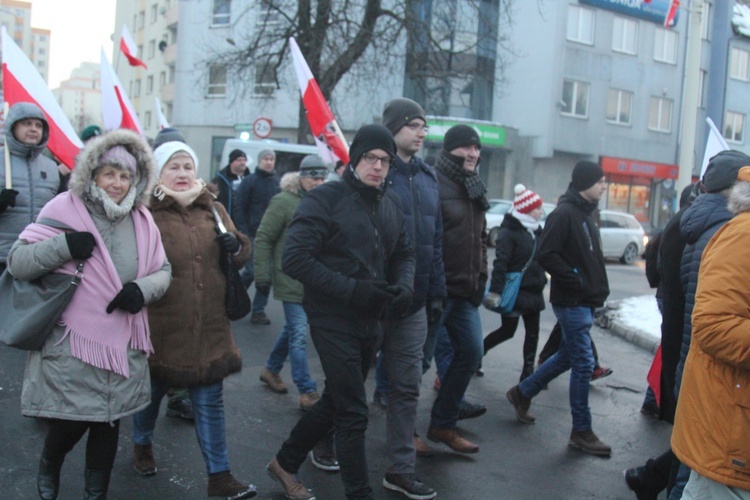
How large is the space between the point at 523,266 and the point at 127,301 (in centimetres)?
396

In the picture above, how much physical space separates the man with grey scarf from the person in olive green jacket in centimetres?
117

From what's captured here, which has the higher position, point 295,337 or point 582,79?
point 582,79

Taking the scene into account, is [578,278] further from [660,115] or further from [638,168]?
[660,115]

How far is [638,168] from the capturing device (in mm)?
37094

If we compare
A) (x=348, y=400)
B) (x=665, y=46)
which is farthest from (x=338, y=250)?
(x=665, y=46)

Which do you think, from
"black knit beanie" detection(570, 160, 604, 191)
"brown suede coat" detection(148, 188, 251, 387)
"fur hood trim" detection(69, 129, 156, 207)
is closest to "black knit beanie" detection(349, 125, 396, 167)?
"brown suede coat" detection(148, 188, 251, 387)

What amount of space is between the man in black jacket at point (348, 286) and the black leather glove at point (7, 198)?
239cm

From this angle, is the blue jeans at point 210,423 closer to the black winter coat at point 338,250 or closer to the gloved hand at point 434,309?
the black winter coat at point 338,250

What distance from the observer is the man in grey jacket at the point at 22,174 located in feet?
18.0

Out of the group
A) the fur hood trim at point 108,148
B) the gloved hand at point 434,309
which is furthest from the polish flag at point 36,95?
the gloved hand at point 434,309

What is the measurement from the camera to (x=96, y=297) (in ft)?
12.1

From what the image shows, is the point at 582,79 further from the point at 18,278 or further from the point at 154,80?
the point at 18,278

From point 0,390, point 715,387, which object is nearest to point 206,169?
point 0,390

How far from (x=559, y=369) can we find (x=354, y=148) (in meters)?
2.61
